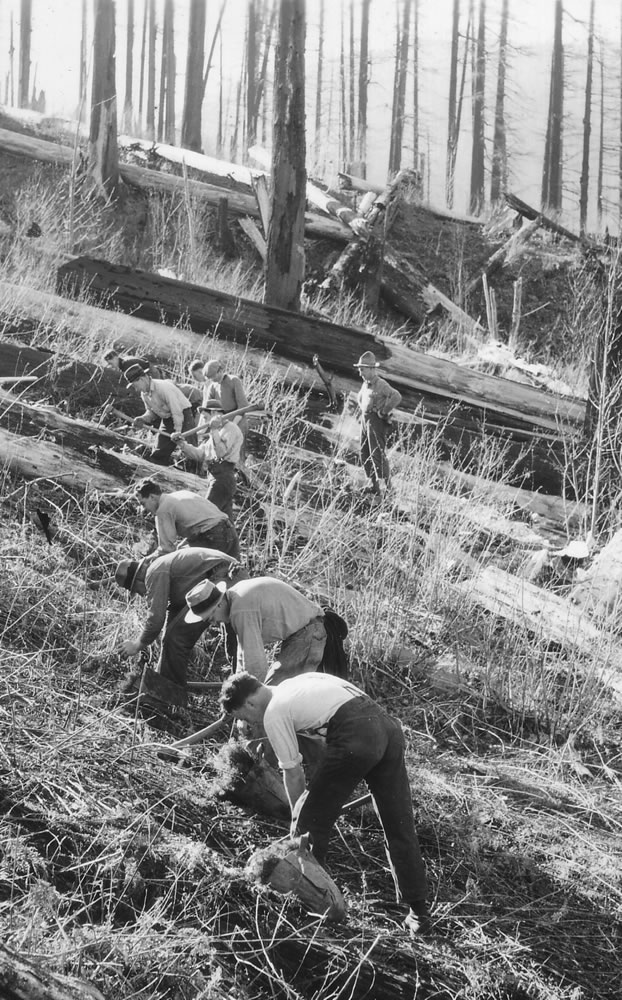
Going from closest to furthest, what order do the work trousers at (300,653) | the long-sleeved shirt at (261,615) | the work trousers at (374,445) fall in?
the long-sleeved shirt at (261,615), the work trousers at (300,653), the work trousers at (374,445)

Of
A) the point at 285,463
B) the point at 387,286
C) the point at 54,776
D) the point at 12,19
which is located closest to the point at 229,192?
the point at 387,286

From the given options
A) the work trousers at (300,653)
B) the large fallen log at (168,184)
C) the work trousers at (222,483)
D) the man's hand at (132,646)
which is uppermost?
the large fallen log at (168,184)

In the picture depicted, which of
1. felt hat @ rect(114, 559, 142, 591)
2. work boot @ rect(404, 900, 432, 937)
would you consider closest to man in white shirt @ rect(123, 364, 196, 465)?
felt hat @ rect(114, 559, 142, 591)

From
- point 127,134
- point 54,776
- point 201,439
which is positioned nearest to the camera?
point 54,776

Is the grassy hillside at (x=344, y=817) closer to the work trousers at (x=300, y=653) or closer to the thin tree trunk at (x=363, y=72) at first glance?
the work trousers at (x=300, y=653)

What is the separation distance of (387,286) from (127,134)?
897cm

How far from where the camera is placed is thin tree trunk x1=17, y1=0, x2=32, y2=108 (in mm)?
34656

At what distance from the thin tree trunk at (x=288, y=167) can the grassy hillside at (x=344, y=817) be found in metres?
5.07

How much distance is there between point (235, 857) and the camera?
5055 millimetres

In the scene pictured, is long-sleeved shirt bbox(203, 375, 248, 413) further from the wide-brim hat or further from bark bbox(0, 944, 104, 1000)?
bark bbox(0, 944, 104, 1000)

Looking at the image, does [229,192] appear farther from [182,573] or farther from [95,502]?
[182,573]

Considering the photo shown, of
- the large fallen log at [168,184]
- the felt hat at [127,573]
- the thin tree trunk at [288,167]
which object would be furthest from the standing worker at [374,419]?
the large fallen log at [168,184]

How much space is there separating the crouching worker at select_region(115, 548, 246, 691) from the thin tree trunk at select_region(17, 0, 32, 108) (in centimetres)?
3056

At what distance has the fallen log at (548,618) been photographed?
743cm
